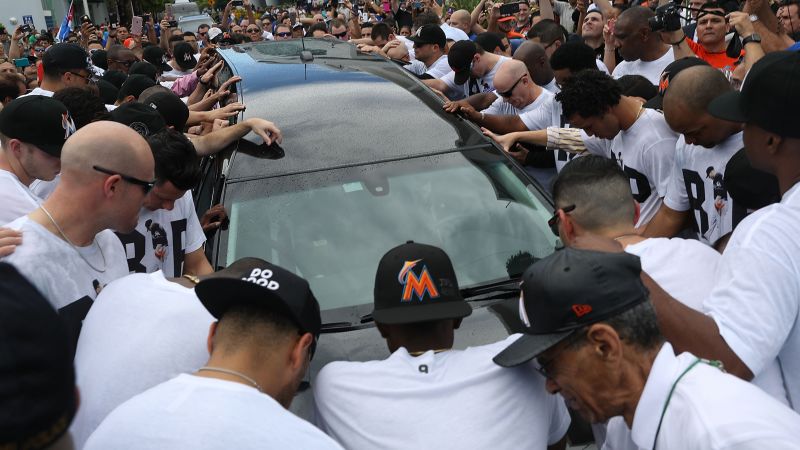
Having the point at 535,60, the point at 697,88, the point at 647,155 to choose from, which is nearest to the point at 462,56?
the point at 535,60

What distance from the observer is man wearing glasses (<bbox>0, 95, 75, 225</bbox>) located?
347cm

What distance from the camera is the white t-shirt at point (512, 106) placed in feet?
19.4

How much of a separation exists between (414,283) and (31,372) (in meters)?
1.38

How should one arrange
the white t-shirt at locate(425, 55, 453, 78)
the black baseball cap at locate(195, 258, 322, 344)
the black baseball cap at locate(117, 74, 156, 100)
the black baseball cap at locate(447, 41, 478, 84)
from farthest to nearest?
the white t-shirt at locate(425, 55, 453, 78) → the black baseball cap at locate(447, 41, 478, 84) → the black baseball cap at locate(117, 74, 156, 100) → the black baseball cap at locate(195, 258, 322, 344)

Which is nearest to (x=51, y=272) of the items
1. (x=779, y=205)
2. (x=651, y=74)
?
(x=779, y=205)

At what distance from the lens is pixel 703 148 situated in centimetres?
378

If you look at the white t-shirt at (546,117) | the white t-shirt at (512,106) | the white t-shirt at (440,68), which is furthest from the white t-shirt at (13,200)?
the white t-shirt at (440,68)

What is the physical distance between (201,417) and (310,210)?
6.36 ft

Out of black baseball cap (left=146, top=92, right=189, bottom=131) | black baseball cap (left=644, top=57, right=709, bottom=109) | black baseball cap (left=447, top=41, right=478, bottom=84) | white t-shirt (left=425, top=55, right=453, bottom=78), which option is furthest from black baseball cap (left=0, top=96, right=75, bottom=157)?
white t-shirt (left=425, top=55, right=453, bottom=78)

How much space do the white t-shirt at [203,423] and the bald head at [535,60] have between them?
212 inches

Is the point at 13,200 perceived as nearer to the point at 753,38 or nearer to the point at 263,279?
the point at 263,279

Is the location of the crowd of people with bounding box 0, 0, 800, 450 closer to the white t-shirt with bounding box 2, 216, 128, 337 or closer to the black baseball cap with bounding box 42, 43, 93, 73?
the white t-shirt with bounding box 2, 216, 128, 337

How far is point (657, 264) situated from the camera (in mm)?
2459

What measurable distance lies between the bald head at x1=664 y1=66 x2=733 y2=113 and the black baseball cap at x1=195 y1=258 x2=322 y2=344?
7.34 feet
